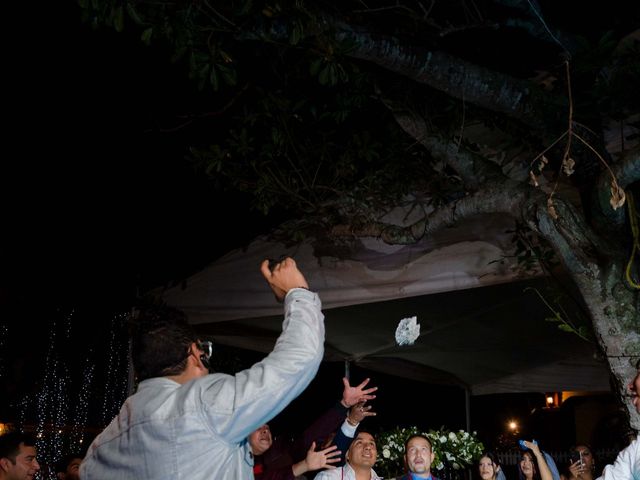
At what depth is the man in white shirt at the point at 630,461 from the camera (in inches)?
144

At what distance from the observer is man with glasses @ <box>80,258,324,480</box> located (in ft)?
6.07

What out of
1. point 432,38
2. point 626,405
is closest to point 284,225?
point 432,38

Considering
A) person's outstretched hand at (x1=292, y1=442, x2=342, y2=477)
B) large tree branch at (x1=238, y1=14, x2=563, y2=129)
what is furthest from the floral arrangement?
large tree branch at (x1=238, y1=14, x2=563, y2=129)

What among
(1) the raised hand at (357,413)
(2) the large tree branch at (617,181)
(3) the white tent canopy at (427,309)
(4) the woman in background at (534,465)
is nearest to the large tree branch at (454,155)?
(3) the white tent canopy at (427,309)

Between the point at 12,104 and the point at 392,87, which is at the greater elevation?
the point at 12,104

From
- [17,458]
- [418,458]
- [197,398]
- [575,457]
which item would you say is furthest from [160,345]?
[575,457]

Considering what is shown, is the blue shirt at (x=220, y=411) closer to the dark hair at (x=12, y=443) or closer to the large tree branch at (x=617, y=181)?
the large tree branch at (x=617, y=181)

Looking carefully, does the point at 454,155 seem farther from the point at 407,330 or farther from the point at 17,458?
the point at 17,458

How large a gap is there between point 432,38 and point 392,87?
65cm

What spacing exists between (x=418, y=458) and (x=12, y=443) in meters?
3.15

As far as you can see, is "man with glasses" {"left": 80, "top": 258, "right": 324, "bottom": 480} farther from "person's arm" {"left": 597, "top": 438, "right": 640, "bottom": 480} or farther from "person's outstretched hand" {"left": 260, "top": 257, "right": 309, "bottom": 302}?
"person's arm" {"left": 597, "top": 438, "right": 640, "bottom": 480}

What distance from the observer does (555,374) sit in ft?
32.9

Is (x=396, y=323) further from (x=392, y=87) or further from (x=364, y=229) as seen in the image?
(x=392, y=87)

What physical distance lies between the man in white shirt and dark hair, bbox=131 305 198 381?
2.53 meters
